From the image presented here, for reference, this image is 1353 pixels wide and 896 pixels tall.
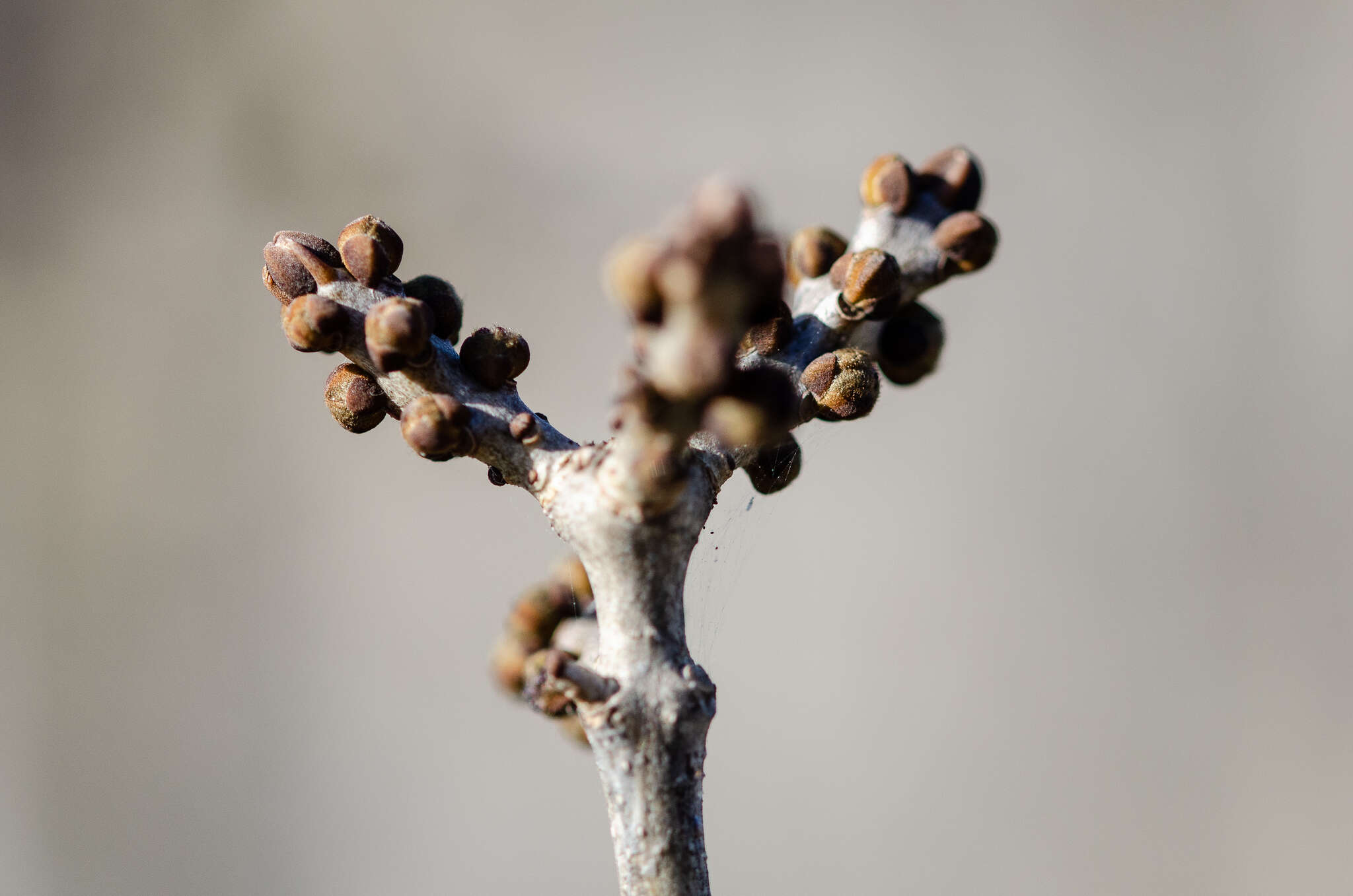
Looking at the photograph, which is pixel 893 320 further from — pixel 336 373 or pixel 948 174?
pixel 336 373

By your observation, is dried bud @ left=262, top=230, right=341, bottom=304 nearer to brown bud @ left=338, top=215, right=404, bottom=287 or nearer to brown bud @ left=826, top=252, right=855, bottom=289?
brown bud @ left=338, top=215, right=404, bottom=287

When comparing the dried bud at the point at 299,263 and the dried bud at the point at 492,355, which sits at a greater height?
the dried bud at the point at 299,263

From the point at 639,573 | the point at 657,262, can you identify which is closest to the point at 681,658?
the point at 639,573

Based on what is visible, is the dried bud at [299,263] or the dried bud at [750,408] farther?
the dried bud at [299,263]

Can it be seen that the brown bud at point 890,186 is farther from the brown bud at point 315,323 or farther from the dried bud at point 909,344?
the brown bud at point 315,323

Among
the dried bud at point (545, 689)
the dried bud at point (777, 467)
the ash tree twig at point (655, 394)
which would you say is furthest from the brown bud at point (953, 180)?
the dried bud at point (545, 689)

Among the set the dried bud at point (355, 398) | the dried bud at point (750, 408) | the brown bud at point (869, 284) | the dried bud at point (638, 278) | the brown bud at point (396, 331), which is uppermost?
the brown bud at point (869, 284)
